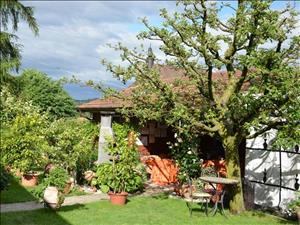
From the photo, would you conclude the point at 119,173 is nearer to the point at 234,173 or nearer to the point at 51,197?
the point at 51,197

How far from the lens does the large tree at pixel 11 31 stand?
13.5m

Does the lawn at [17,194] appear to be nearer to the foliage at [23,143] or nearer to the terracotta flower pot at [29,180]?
the terracotta flower pot at [29,180]

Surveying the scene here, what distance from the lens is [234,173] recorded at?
1079 cm

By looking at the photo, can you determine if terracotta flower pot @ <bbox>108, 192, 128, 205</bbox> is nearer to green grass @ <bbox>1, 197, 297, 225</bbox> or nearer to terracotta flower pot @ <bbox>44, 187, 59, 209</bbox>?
green grass @ <bbox>1, 197, 297, 225</bbox>

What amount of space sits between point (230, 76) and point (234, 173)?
2.31m

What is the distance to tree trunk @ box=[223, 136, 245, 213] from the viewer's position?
10.7 metres

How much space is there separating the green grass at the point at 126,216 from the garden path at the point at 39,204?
392 millimetres

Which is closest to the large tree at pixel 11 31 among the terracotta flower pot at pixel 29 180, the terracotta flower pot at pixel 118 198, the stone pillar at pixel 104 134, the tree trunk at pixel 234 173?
the terracotta flower pot at pixel 29 180

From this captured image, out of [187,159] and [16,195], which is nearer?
[16,195]

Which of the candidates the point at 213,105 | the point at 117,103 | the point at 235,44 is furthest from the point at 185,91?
the point at 117,103

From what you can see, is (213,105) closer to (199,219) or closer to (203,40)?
(203,40)

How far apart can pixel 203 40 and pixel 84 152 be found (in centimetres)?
573

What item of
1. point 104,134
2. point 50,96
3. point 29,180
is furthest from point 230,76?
point 50,96

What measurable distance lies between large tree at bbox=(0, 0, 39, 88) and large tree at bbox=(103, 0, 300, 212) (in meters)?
4.34
